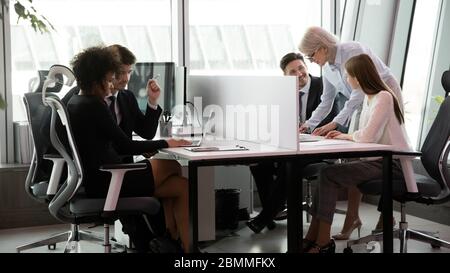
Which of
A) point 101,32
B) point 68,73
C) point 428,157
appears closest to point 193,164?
point 68,73

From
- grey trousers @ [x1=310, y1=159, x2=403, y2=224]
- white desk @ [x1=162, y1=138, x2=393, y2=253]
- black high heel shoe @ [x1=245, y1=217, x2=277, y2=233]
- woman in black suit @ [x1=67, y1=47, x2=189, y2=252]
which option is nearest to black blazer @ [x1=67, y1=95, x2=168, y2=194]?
woman in black suit @ [x1=67, y1=47, x2=189, y2=252]

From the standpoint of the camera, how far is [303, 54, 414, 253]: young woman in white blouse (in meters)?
4.22

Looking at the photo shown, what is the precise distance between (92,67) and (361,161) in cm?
166

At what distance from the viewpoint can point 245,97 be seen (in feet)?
14.1

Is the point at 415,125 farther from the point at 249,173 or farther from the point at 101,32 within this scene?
the point at 101,32

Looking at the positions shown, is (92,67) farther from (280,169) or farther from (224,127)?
(280,169)

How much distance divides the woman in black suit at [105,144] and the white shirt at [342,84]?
4.16 feet

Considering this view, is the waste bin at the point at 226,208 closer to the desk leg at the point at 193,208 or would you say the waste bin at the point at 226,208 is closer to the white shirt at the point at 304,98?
the white shirt at the point at 304,98

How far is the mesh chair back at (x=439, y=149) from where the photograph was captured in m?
4.20

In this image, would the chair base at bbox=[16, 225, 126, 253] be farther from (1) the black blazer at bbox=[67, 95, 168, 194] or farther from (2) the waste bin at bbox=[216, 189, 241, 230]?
(2) the waste bin at bbox=[216, 189, 241, 230]

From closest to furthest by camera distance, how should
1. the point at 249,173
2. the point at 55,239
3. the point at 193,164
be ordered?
the point at 193,164
the point at 55,239
the point at 249,173

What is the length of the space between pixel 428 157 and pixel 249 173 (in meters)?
1.73

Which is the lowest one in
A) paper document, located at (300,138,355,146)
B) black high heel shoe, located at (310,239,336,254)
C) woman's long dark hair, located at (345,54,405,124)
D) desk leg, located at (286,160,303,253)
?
black high heel shoe, located at (310,239,336,254)

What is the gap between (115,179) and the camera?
12.0 feet
